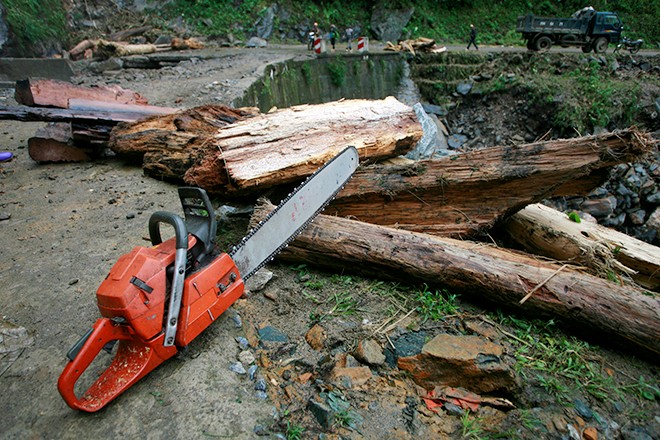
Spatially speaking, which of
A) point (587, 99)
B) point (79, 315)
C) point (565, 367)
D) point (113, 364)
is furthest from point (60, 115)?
point (587, 99)

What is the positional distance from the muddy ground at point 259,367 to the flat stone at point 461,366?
2.9 inches

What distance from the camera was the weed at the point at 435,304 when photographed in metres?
2.35

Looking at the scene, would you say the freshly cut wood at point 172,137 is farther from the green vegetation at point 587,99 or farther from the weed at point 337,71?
the green vegetation at point 587,99

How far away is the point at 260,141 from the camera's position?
2990 millimetres

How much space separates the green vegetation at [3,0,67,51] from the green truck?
14.4 m

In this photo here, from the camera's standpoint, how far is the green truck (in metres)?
11.6

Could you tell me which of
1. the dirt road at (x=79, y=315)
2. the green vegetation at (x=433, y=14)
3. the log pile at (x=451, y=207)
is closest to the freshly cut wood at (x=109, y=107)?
the dirt road at (x=79, y=315)

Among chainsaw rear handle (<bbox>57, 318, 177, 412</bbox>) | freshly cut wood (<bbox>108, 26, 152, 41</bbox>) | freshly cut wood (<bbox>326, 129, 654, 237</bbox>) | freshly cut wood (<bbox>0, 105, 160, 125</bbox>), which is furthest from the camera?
freshly cut wood (<bbox>108, 26, 152, 41</bbox>)

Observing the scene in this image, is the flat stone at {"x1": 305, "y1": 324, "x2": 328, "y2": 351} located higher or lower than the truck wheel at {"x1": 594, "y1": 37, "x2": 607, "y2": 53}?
lower

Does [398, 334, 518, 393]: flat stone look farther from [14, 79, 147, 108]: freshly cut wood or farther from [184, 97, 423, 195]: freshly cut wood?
[14, 79, 147, 108]: freshly cut wood

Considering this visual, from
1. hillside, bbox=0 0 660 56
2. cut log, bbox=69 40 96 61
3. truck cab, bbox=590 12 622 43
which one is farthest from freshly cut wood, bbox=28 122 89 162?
truck cab, bbox=590 12 622 43

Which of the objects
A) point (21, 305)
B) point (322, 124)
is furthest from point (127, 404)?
point (322, 124)

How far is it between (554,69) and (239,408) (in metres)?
12.8

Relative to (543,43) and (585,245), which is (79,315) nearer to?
(585,245)
